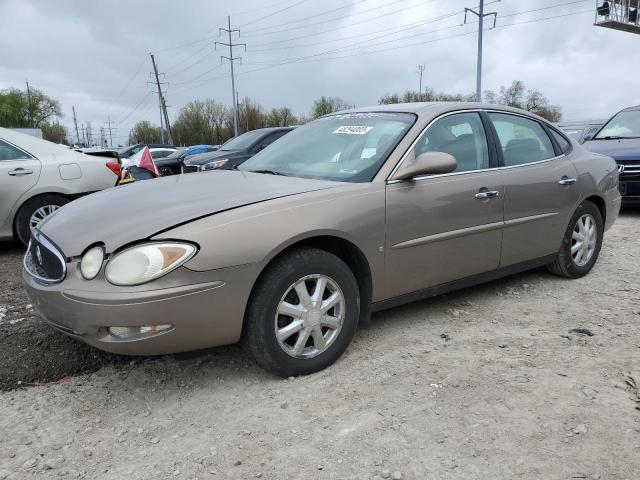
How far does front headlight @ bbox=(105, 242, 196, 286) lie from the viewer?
2.51 meters

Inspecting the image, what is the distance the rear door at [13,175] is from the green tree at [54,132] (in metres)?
87.1

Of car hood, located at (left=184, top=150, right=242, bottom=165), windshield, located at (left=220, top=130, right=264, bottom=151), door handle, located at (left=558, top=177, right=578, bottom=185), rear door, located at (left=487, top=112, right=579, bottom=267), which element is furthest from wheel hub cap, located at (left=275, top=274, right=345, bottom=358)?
windshield, located at (left=220, top=130, right=264, bottom=151)

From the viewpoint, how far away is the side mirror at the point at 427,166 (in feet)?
10.6

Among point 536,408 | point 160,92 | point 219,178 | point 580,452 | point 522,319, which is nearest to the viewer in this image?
point 580,452

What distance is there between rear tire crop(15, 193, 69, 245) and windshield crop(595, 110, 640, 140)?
26.9 ft

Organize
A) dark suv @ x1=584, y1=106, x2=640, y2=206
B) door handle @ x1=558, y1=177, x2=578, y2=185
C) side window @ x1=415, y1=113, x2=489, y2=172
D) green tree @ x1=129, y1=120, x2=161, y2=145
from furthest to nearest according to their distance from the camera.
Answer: green tree @ x1=129, y1=120, x2=161, y2=145 → dark suv @ x1=584, y1=106, x2=640, y2=206 → door handle @ x1=558, y1=177, x2=578, y2=185 → side window @ x1=415, y1=113, x2=489, y2=172

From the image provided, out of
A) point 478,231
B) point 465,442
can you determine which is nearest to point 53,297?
point 465,442

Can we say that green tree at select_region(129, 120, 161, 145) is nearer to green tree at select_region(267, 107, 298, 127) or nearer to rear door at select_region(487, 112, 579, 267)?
green tree at select_region(267, 107, 298, 127)

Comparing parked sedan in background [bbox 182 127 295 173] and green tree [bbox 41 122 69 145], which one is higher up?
green tree [bbox 41 122 69 145]

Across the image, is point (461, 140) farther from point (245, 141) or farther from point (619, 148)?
point (245, 141)

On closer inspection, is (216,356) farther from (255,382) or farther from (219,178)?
(219,178)

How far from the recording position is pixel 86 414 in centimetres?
268

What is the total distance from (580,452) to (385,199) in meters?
1.63

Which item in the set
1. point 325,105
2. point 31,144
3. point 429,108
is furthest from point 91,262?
point 325,105
